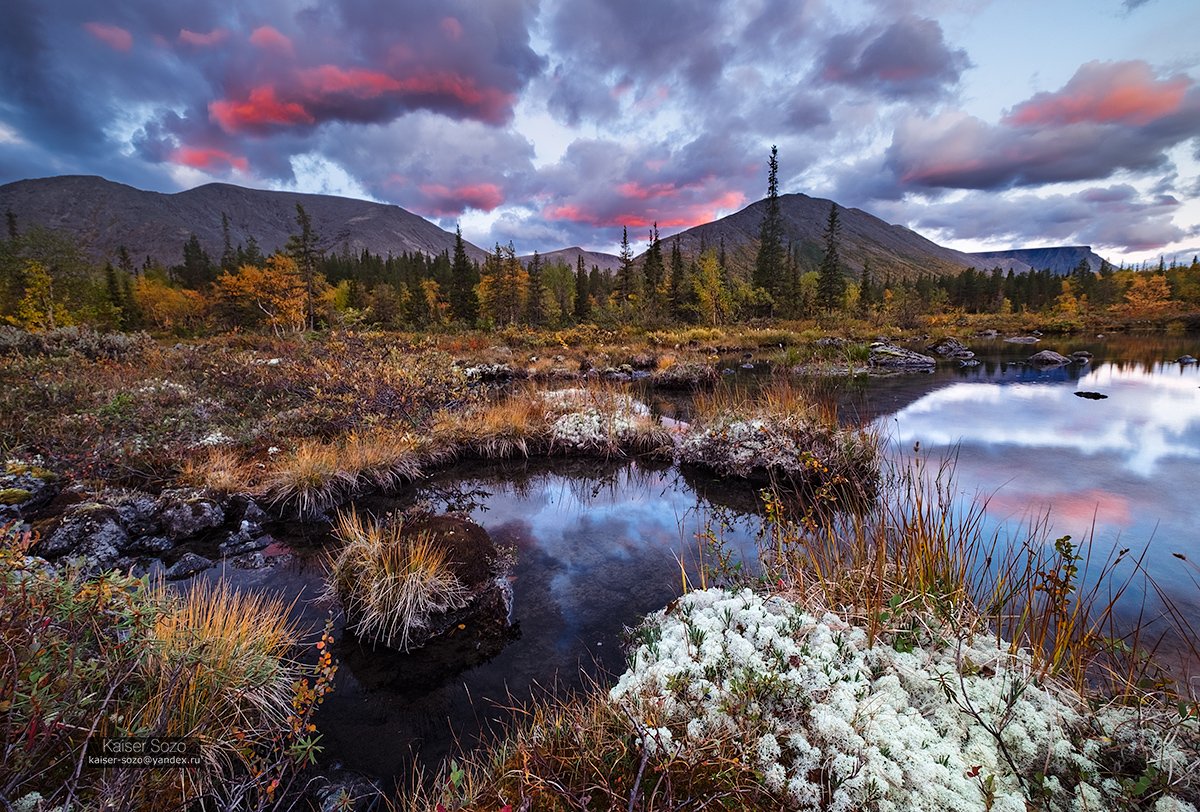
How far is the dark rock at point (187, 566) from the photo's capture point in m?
5.98

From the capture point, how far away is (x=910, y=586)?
393 cm

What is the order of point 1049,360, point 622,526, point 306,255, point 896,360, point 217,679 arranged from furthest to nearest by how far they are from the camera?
point 306,255 → point 896,360 → point 1049,360 → point 622,526 → point 217,679

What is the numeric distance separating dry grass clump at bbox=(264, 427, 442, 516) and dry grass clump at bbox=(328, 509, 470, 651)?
3.03m

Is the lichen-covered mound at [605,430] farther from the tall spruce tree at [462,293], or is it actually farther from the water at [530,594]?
the tall spruce tree at [462,293]

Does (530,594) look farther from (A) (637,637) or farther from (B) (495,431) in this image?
(B) (495,431)

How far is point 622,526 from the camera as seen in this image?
24.9 ft

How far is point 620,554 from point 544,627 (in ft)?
5.98

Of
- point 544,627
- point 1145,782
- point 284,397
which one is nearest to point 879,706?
point 1145,782

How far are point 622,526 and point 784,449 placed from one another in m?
3.97

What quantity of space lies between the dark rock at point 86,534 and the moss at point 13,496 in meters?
1.12

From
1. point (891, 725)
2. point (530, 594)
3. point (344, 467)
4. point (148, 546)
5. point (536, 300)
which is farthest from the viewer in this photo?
point (536, 300)

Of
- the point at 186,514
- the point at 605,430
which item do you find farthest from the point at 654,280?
the point at 186,514

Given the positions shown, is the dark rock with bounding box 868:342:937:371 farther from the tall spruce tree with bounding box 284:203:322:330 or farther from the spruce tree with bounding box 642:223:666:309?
the tall spruce tree with bounding box 284:203:322:330

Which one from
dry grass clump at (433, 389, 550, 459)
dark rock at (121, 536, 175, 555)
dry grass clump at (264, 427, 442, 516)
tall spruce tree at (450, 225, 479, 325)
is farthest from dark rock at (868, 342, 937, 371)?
tall spruce tree at (450, 225, 479, 325)
